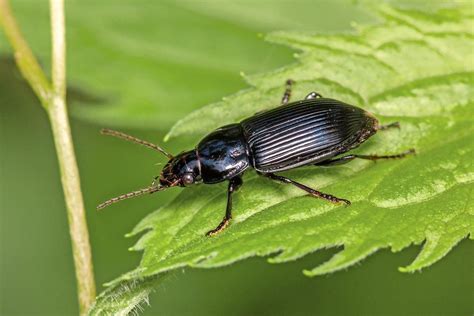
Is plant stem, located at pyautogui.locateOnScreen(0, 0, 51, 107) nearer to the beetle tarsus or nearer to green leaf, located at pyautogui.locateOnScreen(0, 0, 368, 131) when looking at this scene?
the beetle tarsus

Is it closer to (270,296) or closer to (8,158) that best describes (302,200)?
(270,296)

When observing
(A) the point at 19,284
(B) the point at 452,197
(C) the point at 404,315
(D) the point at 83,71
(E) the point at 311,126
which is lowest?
(C) the point at 404,315

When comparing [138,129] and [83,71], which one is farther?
[138,129]

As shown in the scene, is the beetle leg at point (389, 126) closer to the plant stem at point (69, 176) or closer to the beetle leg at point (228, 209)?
the beetle leg at point (228, 209)

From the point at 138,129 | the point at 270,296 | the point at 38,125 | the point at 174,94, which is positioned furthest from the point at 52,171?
the point at 270,296

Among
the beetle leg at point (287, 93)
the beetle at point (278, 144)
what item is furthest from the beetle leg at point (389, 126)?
the beetle leg at point (287, 93)

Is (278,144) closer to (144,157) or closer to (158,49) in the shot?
(158,49)

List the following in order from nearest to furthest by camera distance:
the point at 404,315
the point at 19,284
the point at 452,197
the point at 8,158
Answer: the point at 452,197, the point at 404,315, the point at 19,284, the point at 8,158
